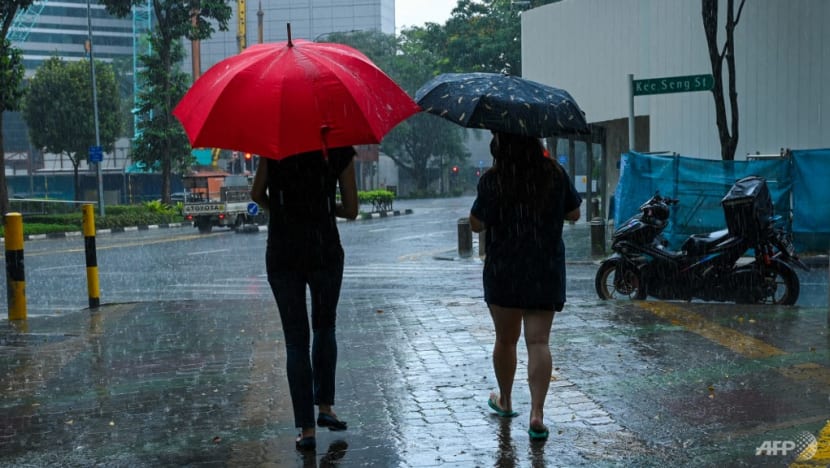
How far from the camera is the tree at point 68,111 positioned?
195 feet

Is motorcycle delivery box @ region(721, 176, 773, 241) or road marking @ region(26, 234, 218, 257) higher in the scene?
motorcycle delivery box @ region(721, 176, 773, 241)

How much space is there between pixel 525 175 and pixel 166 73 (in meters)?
41.6

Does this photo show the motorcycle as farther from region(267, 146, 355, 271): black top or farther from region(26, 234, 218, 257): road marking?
region(26, 234, 218, 257): road marking

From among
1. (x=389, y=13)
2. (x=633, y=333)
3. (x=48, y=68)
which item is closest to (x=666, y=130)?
(x=633, y=333)

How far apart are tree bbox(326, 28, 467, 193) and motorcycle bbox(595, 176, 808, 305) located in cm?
6476

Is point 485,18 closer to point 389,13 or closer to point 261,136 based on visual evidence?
point 261,136

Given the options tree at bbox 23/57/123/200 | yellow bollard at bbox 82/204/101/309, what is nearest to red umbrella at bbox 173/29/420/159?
yellow bollard at bbox 82/204/101/309

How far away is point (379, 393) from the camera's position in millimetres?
6598

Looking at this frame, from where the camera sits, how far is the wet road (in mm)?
5266

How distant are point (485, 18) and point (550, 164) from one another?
155 ft

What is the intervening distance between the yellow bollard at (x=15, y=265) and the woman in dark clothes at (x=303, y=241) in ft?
20.4

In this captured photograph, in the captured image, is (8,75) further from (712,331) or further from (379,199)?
(712,331)

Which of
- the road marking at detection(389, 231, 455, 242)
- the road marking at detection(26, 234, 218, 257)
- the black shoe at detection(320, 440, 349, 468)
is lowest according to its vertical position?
the road marking at detection(389, 231, 455, 242)

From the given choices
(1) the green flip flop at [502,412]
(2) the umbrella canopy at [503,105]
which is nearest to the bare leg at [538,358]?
(1) the green flip flop at [502,412]
